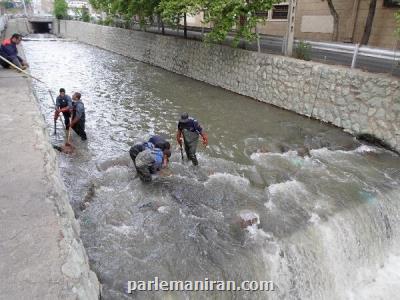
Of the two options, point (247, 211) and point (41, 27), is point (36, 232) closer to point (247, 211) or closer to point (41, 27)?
point (247, 211)

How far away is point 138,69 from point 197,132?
15260 mm

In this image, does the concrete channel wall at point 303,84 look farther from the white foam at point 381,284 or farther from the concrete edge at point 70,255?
the concrete edge at point 70,255

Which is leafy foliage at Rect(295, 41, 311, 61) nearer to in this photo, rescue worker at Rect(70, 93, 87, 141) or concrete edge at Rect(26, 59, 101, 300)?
rescue worker at Rect(70, 93, 87, 141)

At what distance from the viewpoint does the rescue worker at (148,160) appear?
294 inches

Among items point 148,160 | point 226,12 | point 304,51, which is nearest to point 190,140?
point 148,160

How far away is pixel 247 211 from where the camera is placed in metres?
7.09

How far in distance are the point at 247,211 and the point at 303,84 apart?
713 cm

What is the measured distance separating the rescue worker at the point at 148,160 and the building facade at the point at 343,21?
31.2ft

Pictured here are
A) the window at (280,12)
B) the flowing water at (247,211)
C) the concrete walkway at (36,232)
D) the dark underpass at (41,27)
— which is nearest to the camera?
the concrete walkway at (36,232)

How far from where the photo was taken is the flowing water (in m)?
5.74

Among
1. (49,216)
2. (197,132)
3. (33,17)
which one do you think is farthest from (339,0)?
(33,17)

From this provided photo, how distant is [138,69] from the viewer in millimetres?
22453

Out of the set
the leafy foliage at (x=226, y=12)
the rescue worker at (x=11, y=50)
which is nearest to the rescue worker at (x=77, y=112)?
the rescue worker at (x=11, y=50)

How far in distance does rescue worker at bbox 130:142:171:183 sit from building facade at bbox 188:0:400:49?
951cm
